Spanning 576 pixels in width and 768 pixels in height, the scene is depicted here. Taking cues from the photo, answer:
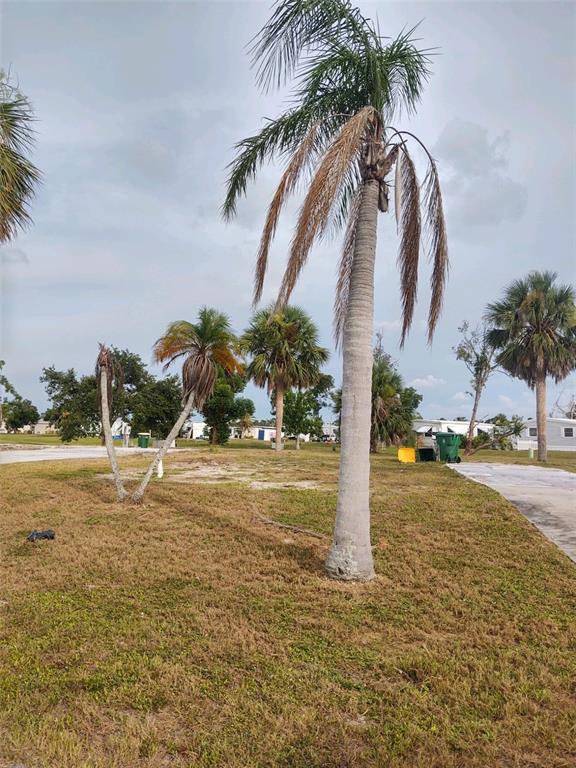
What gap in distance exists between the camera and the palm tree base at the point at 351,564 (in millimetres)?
5395

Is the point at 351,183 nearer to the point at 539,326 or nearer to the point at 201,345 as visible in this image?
the point at 201,345

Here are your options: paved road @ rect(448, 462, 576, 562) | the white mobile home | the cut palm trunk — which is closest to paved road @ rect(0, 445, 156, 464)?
paved road @ rect(448, 462, 576, 562)

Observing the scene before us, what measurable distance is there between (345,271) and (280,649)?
15.1 feet

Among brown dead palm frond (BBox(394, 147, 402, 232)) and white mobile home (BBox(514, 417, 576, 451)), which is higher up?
brown dead palm frond (BBox(394, 147, 402, 232))

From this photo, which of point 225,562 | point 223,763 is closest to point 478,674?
point 223,763

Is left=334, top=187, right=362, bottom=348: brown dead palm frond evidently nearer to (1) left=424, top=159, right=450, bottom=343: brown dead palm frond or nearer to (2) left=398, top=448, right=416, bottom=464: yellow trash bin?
(1) left=424, top=159, right=450, bottom=343: brown dead palm frond

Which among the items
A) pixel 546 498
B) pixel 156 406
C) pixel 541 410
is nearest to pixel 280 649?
pixel 546 498

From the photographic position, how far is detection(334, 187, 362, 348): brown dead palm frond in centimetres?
656

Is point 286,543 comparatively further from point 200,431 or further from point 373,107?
point 200,431

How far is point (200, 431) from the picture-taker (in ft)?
242

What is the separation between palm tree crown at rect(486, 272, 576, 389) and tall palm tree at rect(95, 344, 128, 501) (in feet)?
70.5

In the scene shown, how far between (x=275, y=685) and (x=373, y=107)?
5.76m

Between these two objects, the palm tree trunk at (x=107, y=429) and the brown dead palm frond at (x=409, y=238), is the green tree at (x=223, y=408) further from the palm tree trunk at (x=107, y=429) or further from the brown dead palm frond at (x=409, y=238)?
the brown dead palm frond at (x=409, y=238)

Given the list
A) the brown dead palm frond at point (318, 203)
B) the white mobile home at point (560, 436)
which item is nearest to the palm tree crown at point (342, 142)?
the brown dead palm frond at point (318, 203)
